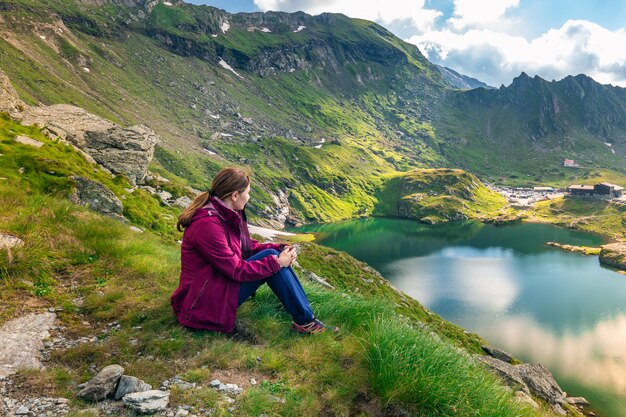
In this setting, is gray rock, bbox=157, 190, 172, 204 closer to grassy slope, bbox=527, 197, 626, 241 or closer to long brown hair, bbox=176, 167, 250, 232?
long brown hair, bbox=176, 167, 250, 232

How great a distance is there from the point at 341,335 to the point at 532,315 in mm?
70917

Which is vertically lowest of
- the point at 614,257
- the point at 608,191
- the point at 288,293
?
the point at 614,257

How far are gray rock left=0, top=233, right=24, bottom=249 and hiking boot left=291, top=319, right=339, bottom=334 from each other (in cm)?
657

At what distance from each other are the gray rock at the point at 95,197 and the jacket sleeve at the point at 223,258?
48.3 ft

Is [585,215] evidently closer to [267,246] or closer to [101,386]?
[267,246]

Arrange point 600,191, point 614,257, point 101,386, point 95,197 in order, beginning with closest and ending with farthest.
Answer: point 101,386 < point 95,197 < point 614,257 < point 600,191

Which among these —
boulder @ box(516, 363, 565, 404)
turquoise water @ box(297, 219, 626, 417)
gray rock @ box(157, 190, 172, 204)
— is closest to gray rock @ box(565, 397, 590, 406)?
turquoise water @ box(297, 219, 626, 417)

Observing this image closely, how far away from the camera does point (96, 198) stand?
1845 cm

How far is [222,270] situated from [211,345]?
1257mm

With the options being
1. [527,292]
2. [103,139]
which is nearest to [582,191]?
[527,292]

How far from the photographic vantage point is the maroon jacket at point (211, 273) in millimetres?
5922

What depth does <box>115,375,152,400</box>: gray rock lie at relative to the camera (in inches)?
175

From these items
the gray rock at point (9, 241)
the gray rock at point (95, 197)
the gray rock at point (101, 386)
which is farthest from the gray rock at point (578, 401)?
the gray rock at point (9, 241)

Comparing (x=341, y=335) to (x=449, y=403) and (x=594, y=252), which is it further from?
(x=594, y=252)
